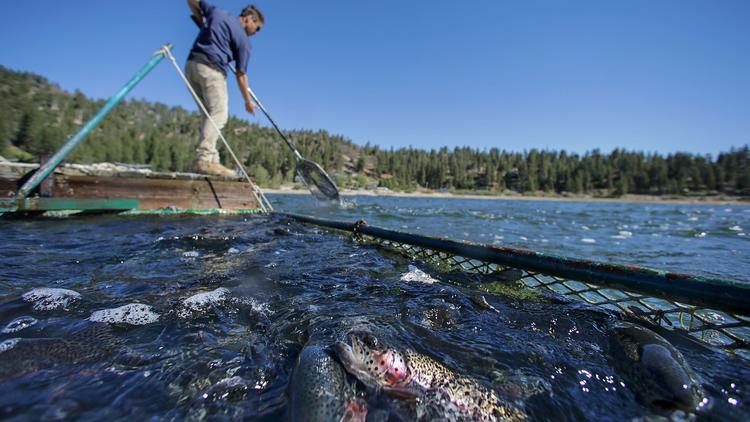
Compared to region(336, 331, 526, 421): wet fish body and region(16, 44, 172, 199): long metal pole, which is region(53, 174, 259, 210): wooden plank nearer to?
region(16, 44, 172, 199): long metal pole

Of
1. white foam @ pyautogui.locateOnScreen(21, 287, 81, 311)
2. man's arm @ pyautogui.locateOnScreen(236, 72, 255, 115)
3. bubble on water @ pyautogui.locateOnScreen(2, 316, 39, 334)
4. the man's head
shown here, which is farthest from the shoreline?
bubble on water @ pyautogui.locateOnScreen(2, 316, 39, 334)

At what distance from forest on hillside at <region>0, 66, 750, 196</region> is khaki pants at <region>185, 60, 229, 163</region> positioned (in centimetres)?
8640

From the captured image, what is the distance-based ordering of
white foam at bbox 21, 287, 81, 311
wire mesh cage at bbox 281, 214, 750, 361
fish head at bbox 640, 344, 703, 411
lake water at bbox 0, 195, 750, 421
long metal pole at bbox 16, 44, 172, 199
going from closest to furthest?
lake water at bbox 0, 195, 750, 421, fish head at bbox 640, 344, 703, 411, wire mesh cage at bbox 281, 214, 750, 361, white foam at bbox 21, 287, 81, 311, long metal pole at bbox 16, 44, 172, 199

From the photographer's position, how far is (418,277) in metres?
3.71

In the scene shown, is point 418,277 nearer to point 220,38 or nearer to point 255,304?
point 255,304

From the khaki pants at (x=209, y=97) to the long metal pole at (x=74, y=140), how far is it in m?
0.78

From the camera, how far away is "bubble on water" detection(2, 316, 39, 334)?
197 cm

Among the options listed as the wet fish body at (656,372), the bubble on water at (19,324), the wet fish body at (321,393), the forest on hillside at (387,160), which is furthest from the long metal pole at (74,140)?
the forest on hillside at (387,160)

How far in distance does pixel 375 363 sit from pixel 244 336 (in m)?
0.93

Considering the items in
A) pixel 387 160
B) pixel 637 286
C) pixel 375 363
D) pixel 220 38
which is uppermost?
pixel 387 160

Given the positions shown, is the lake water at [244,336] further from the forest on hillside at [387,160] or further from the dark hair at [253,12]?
the forest on hillside at [387,160]

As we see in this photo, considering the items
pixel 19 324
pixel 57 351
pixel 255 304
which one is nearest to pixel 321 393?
pixel 255 304

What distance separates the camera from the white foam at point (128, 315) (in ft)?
7.29

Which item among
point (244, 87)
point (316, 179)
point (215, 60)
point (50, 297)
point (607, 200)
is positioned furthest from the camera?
point (607, 200)
